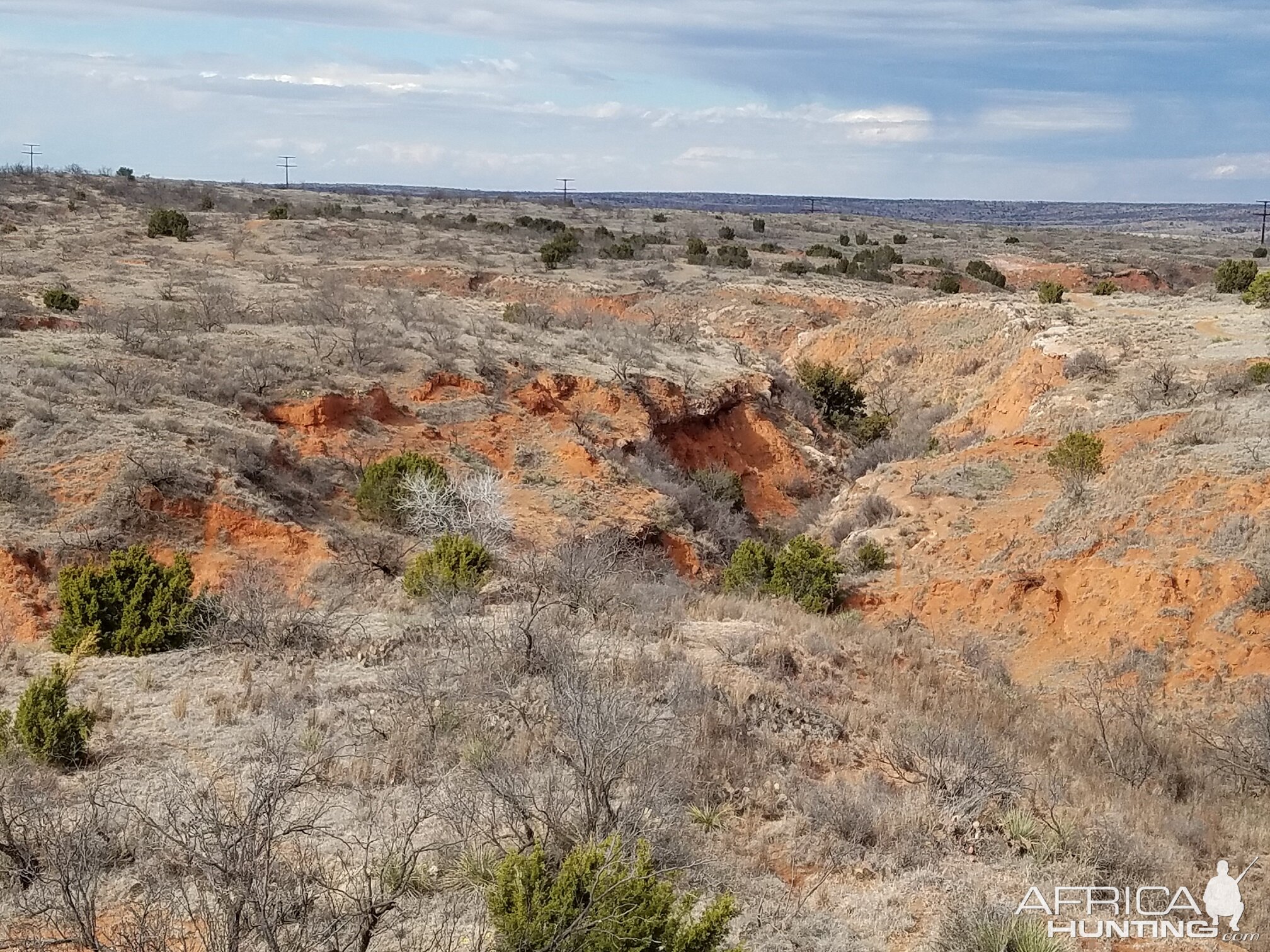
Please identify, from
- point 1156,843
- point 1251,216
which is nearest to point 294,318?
→ point 1156,843

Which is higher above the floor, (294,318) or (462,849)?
(294,318)

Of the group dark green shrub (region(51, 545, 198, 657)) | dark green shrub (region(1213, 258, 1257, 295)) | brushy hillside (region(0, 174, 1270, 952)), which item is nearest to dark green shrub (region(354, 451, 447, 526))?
brushy hillside (region(0, 174, 1270, 952))

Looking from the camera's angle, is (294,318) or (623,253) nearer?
(294,318)

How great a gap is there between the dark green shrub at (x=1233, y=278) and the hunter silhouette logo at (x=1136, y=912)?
95.1 feet

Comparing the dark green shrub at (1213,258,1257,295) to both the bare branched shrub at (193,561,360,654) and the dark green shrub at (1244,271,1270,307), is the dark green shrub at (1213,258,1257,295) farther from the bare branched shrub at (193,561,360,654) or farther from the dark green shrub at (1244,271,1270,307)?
the bare branched shrub at (193,561,360,654)

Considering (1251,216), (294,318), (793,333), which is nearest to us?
(294,318)

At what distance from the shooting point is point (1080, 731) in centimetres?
876

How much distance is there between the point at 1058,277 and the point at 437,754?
42.7 m

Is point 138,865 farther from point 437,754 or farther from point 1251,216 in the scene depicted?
point 1251,216

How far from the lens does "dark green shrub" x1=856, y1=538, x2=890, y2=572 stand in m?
14.4

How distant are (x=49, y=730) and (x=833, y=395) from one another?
68.1 ft

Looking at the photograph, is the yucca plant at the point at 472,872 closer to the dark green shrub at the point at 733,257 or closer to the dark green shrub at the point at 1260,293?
the dark green shrub at the point at 1260,293

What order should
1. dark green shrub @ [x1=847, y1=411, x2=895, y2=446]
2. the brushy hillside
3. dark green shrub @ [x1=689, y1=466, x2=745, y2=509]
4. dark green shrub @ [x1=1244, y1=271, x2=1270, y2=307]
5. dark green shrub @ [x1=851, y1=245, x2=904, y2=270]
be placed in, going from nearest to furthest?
the brushy hillside
dark green shrub @ [x1=689, y1=466, x2=745, y2=509]
dark green shrub @ [x1=847, y1=411, x2=895, y2=446]
dark green shrub @ [x1=1244, y1=271, x2=1270, y2=307]
dark green shrub @ [x1=851, y1=245, x2=904, y2=270]

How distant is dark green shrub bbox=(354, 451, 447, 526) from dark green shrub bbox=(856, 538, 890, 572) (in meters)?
6.37
